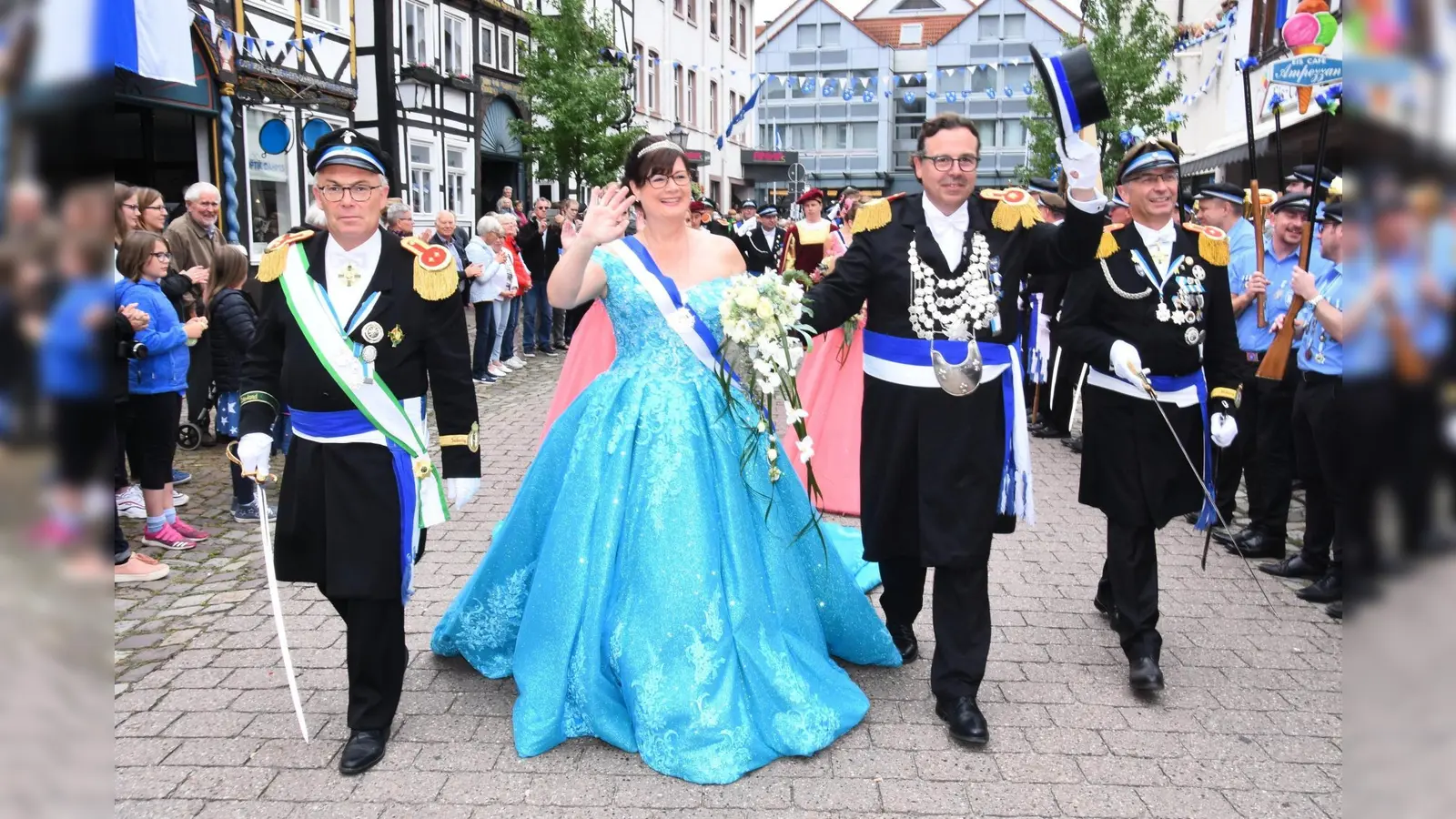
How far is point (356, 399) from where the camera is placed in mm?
3492

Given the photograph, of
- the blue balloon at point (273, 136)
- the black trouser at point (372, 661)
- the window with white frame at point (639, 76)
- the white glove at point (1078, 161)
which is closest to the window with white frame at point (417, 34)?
the blue balloon at point (273, 136)

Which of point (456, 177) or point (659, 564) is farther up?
point (456, 177)

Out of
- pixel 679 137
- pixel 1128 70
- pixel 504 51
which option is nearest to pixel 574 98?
pixel 504 51

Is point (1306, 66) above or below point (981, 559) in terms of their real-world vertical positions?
above

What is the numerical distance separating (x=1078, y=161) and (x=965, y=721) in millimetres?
1905

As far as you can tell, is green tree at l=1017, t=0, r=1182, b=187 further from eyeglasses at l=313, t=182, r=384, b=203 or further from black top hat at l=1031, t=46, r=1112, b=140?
eyeglasses at l=313, t=182, r=384, b=203

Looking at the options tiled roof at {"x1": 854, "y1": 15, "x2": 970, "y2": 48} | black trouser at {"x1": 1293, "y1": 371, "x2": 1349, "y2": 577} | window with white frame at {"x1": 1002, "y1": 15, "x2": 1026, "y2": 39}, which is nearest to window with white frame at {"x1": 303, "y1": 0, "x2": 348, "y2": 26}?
black trouser at {"x1": 1293, "y1": 371, "x2": 1349, "y2": 577}

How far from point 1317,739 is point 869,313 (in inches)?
83.2

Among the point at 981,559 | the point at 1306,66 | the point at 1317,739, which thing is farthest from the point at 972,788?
the point at 1306,66

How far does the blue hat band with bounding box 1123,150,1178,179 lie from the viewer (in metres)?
4.26

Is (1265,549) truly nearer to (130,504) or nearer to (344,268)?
(344,268)

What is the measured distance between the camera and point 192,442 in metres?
8.38

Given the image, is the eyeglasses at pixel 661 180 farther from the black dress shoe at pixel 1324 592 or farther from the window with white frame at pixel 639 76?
the window with white frame at pixel 639 76

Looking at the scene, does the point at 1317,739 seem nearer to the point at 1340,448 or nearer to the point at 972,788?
the point at 972,788
